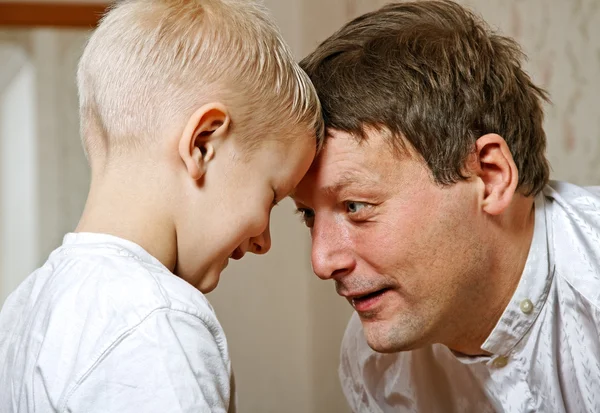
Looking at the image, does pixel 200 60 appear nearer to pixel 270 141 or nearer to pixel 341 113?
pixel 270 141

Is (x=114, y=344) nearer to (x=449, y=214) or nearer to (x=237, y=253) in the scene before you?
(x=237, y=253)

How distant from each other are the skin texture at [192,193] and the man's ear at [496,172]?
1.34 feet

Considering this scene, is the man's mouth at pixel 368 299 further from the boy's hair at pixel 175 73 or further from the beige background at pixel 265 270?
the beige background at pixel 265 270

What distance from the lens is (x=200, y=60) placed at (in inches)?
42.6

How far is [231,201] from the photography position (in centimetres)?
112

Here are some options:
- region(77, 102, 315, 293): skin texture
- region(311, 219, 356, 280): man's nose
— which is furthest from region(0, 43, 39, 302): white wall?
region(77, 102, 315, 293): skin texture

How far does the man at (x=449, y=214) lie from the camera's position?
4.54ft

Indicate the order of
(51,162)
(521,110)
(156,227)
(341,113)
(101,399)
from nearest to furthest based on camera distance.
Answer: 1. (101,399)
2. (156,227)
3. (341,113)
4. (521,110)
5. (51,162)

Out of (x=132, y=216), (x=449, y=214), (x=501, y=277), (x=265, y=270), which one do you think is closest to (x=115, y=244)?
(x=132, y=216)

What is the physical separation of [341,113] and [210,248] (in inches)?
14.5

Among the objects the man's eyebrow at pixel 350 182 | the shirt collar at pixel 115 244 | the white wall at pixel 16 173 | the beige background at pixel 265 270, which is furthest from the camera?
the white wall at pixel 16 173

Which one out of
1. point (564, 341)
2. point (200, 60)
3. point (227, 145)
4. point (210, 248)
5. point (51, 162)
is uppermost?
→ point (200, 60)

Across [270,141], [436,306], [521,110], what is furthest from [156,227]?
[521,110]

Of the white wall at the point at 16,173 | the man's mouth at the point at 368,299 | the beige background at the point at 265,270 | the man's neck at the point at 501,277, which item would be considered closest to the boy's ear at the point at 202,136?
the man's mouth at the point at 368,299
